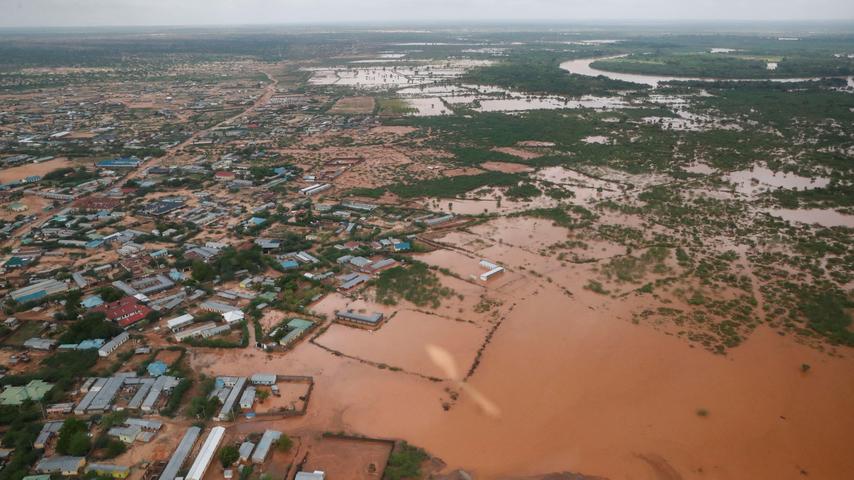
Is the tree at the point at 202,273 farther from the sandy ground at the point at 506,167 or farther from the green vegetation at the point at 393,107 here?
the green vegetation at the point at 393,107

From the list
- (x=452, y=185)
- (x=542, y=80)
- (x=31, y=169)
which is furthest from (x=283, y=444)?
(x=542, y=80)

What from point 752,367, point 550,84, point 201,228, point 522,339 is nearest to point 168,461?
point 522,339

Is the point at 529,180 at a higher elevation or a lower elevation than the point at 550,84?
lower

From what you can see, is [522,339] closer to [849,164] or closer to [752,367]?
[752,367]

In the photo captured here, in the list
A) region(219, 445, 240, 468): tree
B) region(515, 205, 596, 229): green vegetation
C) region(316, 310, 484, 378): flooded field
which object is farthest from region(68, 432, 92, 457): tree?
region(515, 205, 596, 229): green vegetation

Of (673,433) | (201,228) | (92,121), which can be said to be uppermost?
(92,121)

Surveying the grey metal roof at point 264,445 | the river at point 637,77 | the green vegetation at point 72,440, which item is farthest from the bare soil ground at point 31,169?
the river at point 637,77

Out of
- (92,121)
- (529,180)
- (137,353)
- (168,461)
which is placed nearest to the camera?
(168,461)
